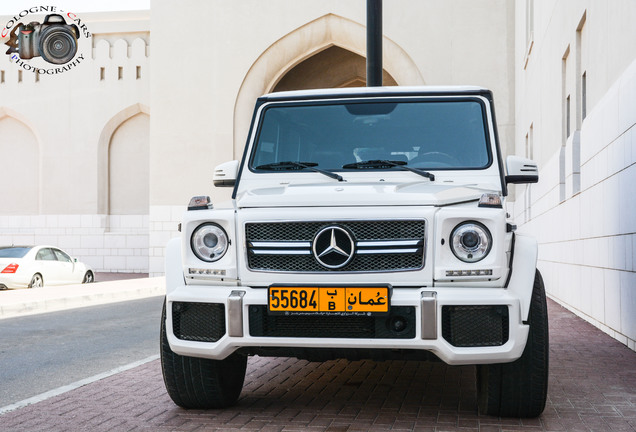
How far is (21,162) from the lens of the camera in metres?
32.7

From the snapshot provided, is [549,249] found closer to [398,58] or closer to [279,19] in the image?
[398,58]

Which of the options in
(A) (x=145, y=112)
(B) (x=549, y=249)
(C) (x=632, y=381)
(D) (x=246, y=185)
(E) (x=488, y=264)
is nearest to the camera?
(E) (x=488, y=264)

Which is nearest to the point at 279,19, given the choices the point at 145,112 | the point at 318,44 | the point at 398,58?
the point at 318,44

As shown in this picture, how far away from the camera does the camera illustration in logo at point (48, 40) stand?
3238 centimetres

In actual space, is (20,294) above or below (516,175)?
below

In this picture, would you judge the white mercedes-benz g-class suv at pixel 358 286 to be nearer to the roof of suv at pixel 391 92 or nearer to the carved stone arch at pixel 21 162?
the roof of suv at pixel 391 92

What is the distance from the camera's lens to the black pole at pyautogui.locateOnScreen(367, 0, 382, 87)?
12164 mm

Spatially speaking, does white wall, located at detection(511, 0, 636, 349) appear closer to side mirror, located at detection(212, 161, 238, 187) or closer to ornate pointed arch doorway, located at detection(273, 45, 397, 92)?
side mirror, located at detection(212, 161, 238, 187)

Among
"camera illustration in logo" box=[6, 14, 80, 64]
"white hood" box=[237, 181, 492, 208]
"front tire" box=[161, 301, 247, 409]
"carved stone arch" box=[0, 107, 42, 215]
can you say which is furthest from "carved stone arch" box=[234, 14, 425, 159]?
"front tire" box=[161, 301, 247, 409]

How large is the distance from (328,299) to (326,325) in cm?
16

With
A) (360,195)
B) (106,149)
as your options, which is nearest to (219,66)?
(106,149)

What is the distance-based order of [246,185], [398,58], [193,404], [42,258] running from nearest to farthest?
1. [193,404]
2. [246,185]
3. [42,258]
4. [398,58]

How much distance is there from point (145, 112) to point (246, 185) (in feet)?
88.3

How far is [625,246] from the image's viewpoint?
26.1 feet
